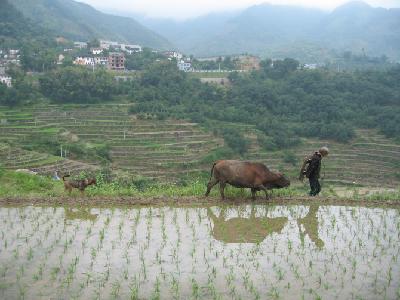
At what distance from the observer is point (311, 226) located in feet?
29.2

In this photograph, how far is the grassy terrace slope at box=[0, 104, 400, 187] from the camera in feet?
158

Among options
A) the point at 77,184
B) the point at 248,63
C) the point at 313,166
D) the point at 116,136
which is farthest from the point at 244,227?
the point at 248,63

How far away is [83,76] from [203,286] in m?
62.6

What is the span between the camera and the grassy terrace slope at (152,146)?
158ft

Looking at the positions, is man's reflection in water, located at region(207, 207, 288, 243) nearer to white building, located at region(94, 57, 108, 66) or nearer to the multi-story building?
the multi-story building

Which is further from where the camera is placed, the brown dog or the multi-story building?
the multi-story building

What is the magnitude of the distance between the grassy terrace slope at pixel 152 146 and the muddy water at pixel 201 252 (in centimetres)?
3436

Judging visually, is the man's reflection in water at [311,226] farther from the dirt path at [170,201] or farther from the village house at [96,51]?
the village house at [96,51]

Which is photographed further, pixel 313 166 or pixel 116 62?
pixel 116 62

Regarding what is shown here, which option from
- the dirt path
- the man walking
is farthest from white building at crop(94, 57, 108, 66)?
the man walking

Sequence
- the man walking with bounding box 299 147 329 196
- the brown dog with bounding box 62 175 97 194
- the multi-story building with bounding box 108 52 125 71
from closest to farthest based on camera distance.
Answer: the man walking with bounding box 299 147 329 196, the brown dog with bounding box 62 175 97 194, the multi-story building with bounding box 108 52 125 71

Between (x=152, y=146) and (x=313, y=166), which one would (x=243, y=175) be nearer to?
(x=313, y=166)

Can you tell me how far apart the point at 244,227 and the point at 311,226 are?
132 centimetres

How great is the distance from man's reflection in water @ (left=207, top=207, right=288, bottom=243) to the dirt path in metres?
0.86
